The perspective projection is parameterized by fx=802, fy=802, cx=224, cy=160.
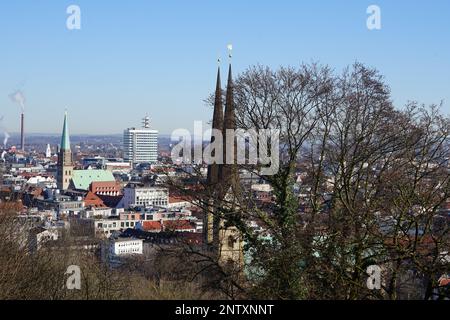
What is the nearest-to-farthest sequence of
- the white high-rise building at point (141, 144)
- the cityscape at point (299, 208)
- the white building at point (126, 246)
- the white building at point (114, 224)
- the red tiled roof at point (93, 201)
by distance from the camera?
1. the cityscape at point (299, 208)
2. the white building at point (126, 246)
3. the white building at point (114, 224)
4. the red tiled roof at point (93, 201)
5. the white high-rise building at point (141, 144)

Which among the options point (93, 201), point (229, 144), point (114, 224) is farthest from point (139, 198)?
point (229, 144)

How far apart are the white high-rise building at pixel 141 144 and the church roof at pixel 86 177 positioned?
26.4ft

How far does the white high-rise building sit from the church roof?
8056mm

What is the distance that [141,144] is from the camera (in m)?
112

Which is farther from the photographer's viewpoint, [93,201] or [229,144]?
[93,201]

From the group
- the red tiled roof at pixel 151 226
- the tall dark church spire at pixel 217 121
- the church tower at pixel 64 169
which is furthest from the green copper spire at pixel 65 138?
the tall dark church spire at pixel 217 121

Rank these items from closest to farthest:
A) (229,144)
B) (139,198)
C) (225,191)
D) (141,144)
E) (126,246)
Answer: (225,191)
(229,144)
(126,246)
(139,198)
(141,144)

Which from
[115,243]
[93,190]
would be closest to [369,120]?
[115,243]

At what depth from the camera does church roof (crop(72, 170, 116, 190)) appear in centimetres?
8456

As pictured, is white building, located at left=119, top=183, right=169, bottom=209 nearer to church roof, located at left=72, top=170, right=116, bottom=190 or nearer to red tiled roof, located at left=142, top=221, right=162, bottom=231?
church roof, located at left=72, top=170, right=116, bottom=190

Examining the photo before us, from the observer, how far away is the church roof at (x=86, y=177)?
277ft

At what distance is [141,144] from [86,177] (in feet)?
89.1

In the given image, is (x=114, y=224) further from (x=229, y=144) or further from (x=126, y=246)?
(x=229, y=144)

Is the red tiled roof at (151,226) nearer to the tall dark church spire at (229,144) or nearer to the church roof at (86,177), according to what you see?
the church roof at (86,177)
